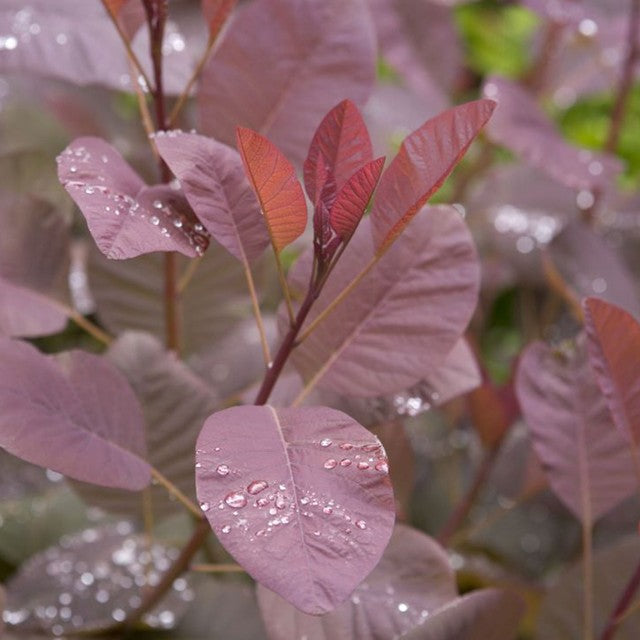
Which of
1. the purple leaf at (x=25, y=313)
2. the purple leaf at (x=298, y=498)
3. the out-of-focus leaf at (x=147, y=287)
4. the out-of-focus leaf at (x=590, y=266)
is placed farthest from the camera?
the out-of-focus leaf at (x=590, y=266)

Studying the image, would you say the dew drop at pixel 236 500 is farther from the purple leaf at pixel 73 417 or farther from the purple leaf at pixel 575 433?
the purple leaf at pixel 575 433

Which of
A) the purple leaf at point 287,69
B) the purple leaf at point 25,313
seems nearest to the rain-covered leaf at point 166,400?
the purple leaf at point 25,313

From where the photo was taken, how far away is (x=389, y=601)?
53cm

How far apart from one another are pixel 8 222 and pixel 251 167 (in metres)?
0.25

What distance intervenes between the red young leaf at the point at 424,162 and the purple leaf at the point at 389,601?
194 millimetres

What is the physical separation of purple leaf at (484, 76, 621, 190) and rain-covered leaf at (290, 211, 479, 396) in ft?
0.83

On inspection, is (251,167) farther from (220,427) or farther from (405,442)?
(405,442)

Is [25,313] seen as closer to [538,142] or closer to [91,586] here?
[91,586]

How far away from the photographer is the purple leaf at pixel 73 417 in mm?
465

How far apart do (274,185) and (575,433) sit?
0.29m

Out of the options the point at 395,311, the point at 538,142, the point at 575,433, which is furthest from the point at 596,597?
the point at 538,142

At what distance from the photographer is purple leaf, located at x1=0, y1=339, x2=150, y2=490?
0.47m

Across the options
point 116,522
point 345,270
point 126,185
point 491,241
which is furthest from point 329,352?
point 491,241

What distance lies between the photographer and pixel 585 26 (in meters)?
0.97
